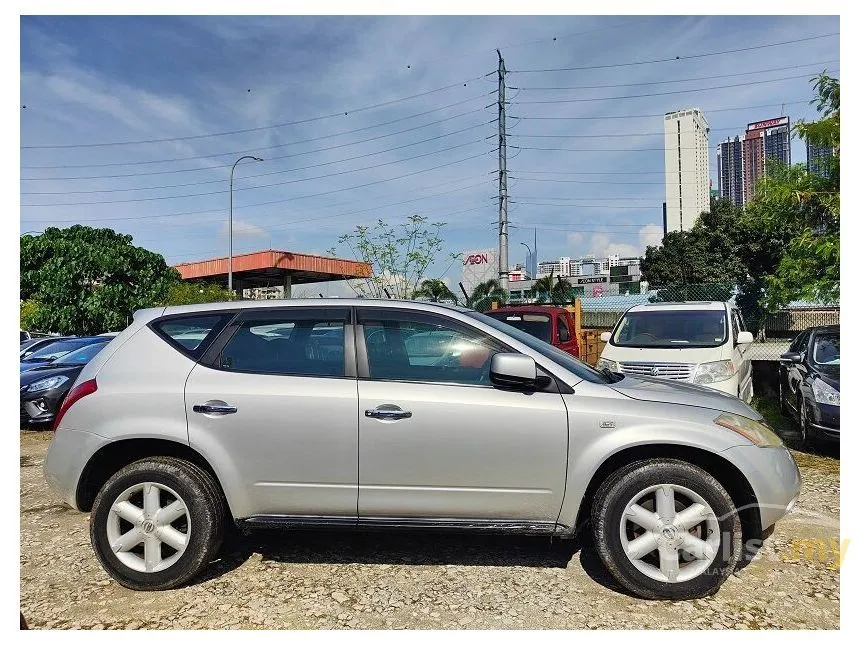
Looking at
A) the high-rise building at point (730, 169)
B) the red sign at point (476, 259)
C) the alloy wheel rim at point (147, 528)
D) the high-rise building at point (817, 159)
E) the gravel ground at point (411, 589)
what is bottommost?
the gravel ground at point (411, 589)

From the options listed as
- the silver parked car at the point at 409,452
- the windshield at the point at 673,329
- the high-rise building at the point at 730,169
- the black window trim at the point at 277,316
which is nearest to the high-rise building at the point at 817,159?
the windshield at the point at 673,329

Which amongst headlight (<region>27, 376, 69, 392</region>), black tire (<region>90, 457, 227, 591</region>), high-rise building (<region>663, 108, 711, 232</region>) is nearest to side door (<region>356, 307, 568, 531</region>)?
black tire (<region>90, 457, 227, 591</region>)

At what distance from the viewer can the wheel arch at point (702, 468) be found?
3.09 metres

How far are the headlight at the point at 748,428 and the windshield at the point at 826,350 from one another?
14.6 ft

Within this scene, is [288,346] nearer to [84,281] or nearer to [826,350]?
[826,350]

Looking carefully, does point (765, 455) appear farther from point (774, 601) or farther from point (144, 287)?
point (144, 287)

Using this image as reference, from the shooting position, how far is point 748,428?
3.13m

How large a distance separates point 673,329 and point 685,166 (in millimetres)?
54809

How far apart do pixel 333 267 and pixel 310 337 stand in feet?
97.5

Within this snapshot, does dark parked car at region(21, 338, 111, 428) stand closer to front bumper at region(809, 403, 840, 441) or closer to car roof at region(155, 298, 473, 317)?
car roof at region(155, 298, 473, 317)

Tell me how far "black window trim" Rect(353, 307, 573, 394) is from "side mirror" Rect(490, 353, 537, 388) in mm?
76

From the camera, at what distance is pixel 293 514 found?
3.24 metres

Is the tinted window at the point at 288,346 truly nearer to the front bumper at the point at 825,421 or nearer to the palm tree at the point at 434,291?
the front bumper at the point at 825,421

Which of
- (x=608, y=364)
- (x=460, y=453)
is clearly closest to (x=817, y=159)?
(x=608, y=364)
